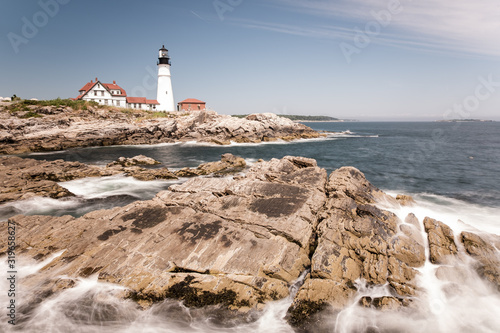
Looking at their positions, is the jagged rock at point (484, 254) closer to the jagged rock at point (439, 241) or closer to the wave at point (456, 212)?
the jagged rock at point (439, 241)

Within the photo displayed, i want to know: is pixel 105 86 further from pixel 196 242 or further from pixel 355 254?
pixel 355 254

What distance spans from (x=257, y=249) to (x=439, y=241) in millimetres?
8094

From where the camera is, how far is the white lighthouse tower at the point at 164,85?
255 feet

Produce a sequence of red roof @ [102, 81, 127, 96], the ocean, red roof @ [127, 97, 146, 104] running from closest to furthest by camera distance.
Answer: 1. the ocean
2. red roof @ [102, 81, 127, 96]
3. red roof @ [127, 97, 146, 104]

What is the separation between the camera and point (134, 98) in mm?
82438

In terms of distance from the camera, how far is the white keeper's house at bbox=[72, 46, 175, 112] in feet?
232

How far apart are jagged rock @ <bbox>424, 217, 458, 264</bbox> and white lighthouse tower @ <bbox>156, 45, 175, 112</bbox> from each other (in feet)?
270

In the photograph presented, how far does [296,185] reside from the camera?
49.6 ft

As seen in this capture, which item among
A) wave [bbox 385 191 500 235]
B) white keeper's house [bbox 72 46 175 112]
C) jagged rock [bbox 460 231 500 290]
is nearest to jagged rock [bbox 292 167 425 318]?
jagged rock [bbox 460 231 500 290]

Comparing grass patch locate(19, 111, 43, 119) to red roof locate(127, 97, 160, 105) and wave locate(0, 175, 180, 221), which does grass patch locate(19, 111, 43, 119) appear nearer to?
red roof locate(127, 97, 160, 105)

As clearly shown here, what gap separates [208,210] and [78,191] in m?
15.3

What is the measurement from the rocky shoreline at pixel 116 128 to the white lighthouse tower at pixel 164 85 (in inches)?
281

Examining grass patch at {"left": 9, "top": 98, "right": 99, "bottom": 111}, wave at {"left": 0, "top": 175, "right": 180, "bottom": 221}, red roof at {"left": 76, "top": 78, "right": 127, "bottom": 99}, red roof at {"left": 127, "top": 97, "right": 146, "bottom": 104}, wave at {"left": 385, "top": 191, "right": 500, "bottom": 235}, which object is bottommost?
wave at {"left": 0, "top": 175, "right": 180, "bottom": 221}

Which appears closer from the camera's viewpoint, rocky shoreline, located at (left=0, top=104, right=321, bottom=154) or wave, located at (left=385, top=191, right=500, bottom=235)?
wave, located at (left=385, top=191, right=500, bottom=235)
